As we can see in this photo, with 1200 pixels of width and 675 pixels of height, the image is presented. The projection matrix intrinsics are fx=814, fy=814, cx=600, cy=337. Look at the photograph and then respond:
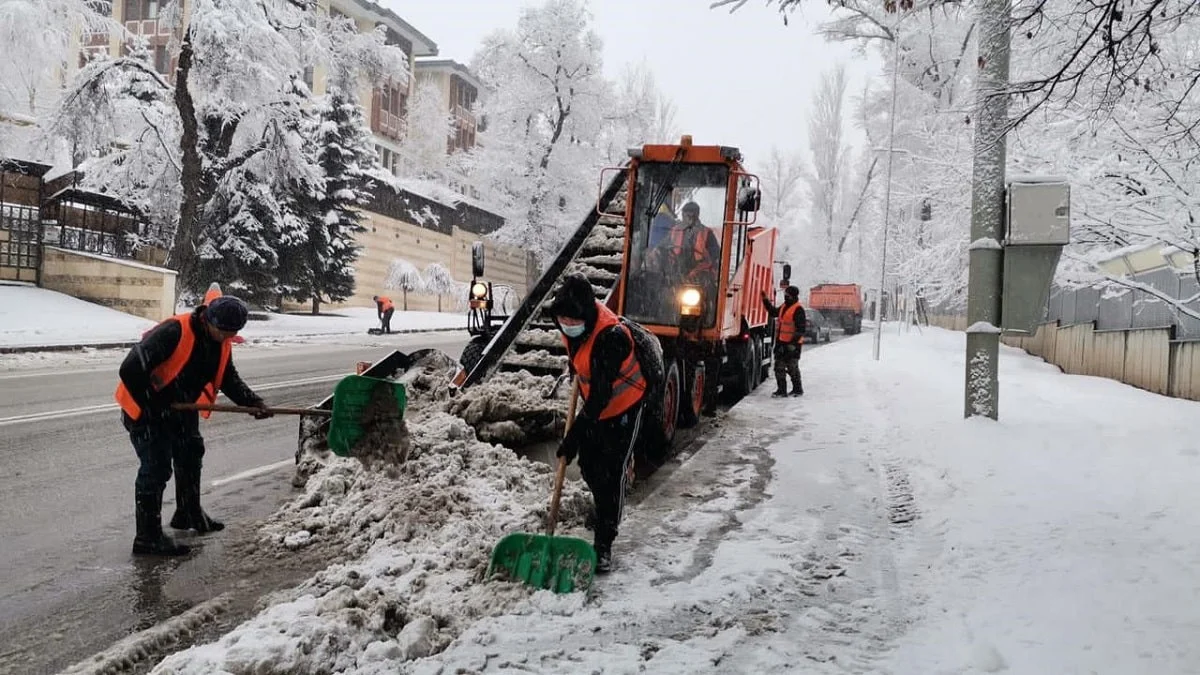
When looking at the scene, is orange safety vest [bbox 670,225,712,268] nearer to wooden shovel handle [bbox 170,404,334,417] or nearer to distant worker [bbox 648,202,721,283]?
distant worker [bbox 648,202,721,283]

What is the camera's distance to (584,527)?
521cm

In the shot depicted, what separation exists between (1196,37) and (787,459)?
7.45 metres

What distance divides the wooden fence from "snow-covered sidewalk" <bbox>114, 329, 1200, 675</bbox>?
4788 mm

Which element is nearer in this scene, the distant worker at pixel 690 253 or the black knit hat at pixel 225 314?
the black knit hat at pixel 225 314

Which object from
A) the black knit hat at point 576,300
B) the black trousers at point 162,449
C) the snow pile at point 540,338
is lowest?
the black trousers at point 162,449

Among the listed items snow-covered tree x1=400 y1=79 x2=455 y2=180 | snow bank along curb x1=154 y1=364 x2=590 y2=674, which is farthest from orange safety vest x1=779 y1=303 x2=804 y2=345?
snow-covered tree x1=400 y1=79 x2=455 y2=180

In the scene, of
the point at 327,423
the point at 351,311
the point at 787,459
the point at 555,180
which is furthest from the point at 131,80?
the point at 787,459

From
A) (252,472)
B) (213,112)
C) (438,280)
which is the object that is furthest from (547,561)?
(438,280)

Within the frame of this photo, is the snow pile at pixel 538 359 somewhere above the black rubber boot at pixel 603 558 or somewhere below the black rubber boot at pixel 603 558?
above

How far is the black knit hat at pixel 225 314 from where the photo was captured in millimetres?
4668

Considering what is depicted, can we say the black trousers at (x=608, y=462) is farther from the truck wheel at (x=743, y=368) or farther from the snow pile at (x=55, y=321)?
the snow pile at (x=55, y=321)

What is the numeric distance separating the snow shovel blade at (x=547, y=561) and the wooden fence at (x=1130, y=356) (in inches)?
323

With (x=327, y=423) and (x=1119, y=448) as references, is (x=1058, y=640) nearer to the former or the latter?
(x=1119, y=448)

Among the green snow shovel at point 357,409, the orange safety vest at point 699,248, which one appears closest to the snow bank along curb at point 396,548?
the green snow shovel at point 357,409
